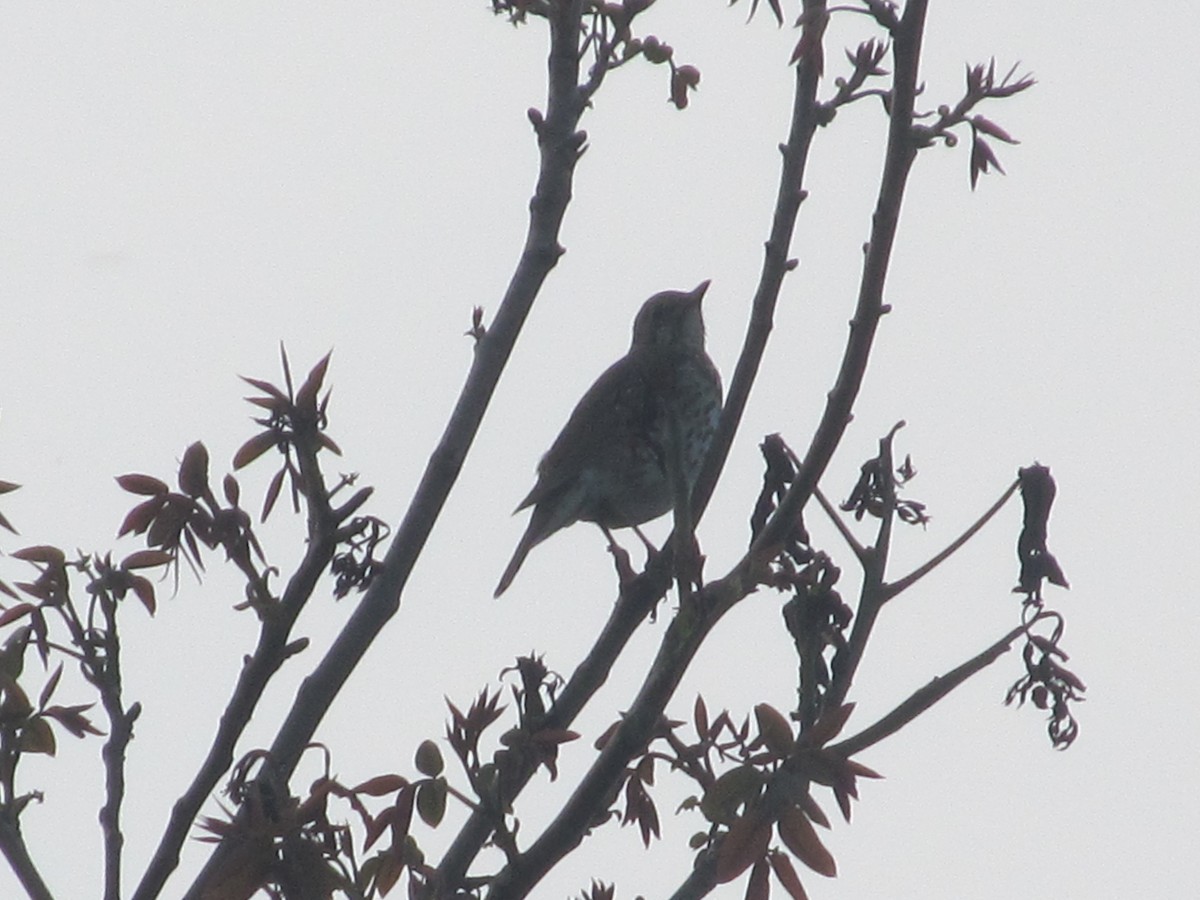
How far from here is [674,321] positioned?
7.33 metres

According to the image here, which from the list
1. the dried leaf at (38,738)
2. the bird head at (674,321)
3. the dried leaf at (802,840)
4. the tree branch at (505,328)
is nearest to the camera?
the dried leaf at (802,840)

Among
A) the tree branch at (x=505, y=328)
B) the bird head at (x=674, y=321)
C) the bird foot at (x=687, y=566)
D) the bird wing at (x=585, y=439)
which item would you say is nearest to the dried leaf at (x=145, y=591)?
the tree branch at (x=505, y=328)

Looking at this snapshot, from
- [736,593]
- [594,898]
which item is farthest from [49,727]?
[736,593]

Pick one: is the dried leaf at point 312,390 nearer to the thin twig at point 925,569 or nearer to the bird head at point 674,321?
the thin twig at point 925,569

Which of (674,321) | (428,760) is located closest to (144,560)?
(428,760)

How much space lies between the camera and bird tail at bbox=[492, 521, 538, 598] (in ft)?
20.3

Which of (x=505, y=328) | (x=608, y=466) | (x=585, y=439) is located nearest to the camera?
(x=505, y=328)

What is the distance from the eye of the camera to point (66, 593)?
8.24 feet

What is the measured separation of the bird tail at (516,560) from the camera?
20.3 ft

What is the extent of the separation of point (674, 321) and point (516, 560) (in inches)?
64.8

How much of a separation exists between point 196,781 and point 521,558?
3.85 m

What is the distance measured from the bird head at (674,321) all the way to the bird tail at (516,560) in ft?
4.43

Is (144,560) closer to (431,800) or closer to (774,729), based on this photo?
(431,800)

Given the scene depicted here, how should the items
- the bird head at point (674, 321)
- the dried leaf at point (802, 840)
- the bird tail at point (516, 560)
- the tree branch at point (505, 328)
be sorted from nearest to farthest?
the dried leaf at point (802, 840)
the tree branch at point (505, 328)
the bird tail at point (516, 560)
the bird head at point (674, 321)
